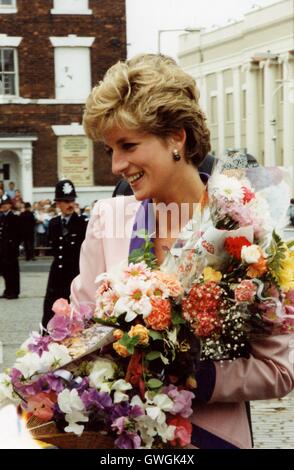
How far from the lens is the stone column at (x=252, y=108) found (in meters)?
66.2

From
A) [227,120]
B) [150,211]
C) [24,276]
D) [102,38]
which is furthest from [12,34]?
[227,120]

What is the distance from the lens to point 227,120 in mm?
70125

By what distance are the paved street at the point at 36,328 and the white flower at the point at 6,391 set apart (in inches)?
146

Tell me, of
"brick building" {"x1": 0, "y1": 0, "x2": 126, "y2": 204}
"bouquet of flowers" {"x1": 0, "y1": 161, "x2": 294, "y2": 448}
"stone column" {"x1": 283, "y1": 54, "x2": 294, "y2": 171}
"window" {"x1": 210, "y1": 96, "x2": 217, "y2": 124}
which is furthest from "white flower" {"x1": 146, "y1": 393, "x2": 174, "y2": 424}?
"window" {"x1": 210, "y1": 96, "x2": 217, "y2": 124}

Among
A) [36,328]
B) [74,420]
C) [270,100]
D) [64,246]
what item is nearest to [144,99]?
[74,420]

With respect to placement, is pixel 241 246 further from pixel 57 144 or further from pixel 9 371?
pixel 57 144

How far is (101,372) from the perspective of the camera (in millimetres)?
2766

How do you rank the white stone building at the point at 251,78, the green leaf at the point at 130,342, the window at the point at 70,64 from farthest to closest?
the white stone building at the point at 251,78, the window at the point at 70,64, the green leaf at the point at 130,342

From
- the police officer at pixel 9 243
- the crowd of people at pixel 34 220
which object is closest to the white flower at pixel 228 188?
the police officer at pixel 9 243

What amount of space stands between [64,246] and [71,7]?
24.2 meters

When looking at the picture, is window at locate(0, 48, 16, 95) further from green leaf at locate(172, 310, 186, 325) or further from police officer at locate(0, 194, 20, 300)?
green leaf at locate(172, 310, 186, 325)

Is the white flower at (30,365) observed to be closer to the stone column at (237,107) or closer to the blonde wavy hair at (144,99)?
the blonde wavy hair at (144,99)

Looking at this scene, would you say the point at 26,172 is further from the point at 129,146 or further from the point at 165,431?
the point at 165,431

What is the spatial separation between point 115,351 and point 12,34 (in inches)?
1242
